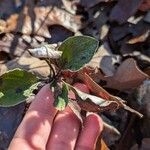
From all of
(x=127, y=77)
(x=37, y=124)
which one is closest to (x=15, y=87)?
(x=37, y=124)

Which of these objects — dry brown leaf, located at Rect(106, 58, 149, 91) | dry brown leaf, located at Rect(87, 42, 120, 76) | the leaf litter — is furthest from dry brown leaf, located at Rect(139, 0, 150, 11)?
dry brown leaf, located at Rect(106, 58, 149, 91)

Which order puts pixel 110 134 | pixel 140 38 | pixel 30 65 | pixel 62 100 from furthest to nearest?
1. pixel 140 38
2. pixel 30 65
3. pixel 110 134
4. pixel 62 100

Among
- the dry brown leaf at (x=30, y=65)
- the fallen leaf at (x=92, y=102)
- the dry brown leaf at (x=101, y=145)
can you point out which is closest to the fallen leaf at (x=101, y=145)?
the dry brown leaf at (x=101, y=145)

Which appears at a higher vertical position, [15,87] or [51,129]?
[15,87]

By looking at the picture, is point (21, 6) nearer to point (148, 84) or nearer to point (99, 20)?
point (99, 20)

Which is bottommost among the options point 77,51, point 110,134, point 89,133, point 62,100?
point 110,134

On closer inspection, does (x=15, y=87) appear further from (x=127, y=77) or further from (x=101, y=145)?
(x=127, y=77)

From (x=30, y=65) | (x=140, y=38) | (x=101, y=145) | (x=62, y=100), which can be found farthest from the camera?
(x=140, y=38)
